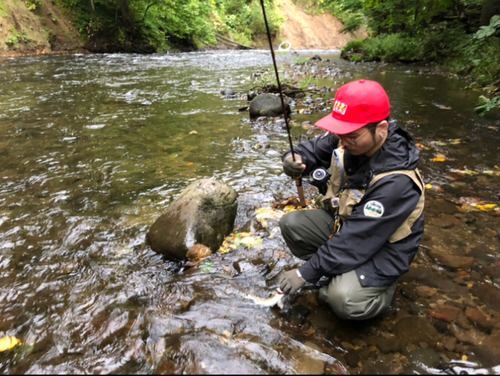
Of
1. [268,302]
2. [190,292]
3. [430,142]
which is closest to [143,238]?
[190,292]

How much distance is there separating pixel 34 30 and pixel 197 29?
11603mm

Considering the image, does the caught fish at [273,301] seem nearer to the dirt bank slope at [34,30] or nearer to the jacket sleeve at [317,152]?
the jacket sleeve at [317,152]

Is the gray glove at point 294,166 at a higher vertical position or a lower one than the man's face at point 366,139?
lower

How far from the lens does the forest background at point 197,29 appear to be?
11.6m

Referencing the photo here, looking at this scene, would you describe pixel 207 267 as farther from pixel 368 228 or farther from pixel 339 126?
pixel 339 126

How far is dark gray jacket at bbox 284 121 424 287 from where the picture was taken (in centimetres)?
196

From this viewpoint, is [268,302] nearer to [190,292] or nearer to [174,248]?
[190,292]

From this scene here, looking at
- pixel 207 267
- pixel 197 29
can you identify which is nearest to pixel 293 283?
pixel 207 267

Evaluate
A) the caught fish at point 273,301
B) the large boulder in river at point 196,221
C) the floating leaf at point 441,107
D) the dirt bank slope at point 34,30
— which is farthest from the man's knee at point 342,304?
the dirt bank slope at point 34,30

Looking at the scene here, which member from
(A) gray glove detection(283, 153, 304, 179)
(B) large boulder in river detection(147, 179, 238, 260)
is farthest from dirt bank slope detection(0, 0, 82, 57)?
(A) gray glove detection(283, 153, 304, 179)

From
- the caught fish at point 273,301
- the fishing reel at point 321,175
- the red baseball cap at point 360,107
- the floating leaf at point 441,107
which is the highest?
the red baseball cap at point 360,107

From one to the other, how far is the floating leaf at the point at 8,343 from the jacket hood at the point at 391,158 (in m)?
2.53

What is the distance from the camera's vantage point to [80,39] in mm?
19812

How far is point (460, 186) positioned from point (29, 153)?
6.32 m
